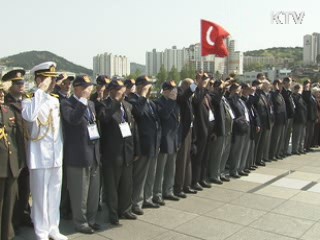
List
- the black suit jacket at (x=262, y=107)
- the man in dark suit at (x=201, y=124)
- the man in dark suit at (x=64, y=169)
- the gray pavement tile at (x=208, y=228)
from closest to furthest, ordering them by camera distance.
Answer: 1. the gray pavement tile at (x=208, y=228)
2. the man in dark suit at (x=64, y=169)
3. the man in dark suit at (x=201, y=124)
4. the black suit jacket at (x=262, y=107)

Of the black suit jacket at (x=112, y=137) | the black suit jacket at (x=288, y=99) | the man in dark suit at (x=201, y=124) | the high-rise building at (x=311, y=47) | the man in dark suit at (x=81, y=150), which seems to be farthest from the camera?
the high-rise building at (x=311, y=47)

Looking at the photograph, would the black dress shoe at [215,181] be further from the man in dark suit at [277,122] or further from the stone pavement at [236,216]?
the man in dark suit at [277,122]

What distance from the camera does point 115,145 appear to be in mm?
→ 4809

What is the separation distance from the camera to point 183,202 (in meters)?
5.77

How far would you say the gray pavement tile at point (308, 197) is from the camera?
5.89m

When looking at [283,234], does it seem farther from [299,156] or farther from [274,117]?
[299,156]

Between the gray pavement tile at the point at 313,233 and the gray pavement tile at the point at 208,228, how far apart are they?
2.46 feet

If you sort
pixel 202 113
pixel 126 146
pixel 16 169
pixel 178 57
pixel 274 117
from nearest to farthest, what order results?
pixel 16 169
pixel 126 146
pixel 202 113
pixel 274 117
pixel 178 57

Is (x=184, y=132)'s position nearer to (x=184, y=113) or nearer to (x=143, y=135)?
(x=184, y=113)

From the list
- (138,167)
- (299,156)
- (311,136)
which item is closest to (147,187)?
(138,167)

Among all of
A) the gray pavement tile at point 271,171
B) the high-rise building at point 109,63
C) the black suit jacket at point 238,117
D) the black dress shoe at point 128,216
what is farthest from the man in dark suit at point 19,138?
the high-rise building at point 109,63

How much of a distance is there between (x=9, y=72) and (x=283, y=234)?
3.59m

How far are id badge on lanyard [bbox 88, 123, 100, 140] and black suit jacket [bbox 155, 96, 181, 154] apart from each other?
1262 millimetres

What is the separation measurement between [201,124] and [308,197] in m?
2.01
